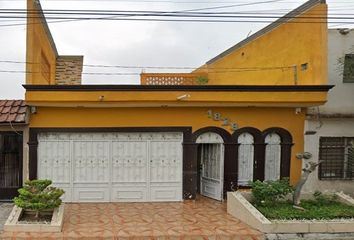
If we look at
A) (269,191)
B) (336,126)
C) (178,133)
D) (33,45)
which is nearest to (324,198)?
(269,191)

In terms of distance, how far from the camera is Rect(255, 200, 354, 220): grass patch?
9.88m

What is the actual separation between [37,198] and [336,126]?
9.38 m

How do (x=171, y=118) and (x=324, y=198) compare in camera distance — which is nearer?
(x=324, y=198)

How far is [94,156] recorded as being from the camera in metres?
12.2

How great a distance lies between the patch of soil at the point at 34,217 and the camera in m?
9.31

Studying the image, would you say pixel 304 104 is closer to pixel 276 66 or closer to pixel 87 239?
pixel 276 66

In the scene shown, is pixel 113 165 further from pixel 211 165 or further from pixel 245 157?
pixel 245 157

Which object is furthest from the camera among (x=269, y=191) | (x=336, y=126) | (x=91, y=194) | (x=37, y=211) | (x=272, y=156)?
(x=272, y=156)

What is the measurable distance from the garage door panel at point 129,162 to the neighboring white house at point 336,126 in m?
5.39

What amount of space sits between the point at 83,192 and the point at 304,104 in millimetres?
7443

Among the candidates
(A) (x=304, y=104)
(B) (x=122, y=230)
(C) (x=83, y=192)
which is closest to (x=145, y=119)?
(C) (x=83, y=192)

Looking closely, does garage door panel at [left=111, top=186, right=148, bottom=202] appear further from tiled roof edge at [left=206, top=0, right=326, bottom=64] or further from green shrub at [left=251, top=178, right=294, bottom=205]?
tiled roof edge at [left=206, top=0, right=326, bottom=64]

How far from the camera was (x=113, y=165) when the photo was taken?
1232cm

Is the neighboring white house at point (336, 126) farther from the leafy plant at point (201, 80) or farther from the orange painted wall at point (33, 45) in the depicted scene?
the orange painted wall at point (33, 45)
